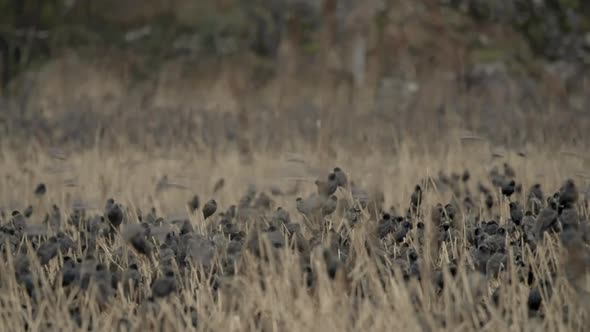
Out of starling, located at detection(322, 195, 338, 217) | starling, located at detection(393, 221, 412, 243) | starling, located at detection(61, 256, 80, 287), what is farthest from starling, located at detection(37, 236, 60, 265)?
starling, located at detection(393, 221, 412, 243)

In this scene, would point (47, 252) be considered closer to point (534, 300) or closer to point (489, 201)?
point (534, 300)

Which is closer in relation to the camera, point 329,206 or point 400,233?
point 400,233

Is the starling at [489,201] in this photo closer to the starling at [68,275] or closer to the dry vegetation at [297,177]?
the dry vegetation at [297,177]

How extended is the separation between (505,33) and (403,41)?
1.51 metres

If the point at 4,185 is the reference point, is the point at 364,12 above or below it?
above

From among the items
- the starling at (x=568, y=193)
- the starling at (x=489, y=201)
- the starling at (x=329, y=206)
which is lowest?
the starling at (x=489, y=201)

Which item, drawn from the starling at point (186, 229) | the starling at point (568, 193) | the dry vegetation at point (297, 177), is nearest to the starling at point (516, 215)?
the dry vegetation at point (297, 177)

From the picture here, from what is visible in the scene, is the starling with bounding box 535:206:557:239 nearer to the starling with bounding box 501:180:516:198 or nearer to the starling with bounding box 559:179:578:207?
the starling with bounding box 559:179:578:207

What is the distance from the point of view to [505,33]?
14.1 m

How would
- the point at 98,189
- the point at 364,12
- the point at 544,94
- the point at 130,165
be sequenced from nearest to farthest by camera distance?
the point at 98,189 < the point at 130,165 < the point at 544,94 < the point at 364,12

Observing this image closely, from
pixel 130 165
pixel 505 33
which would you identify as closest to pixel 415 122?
pixel 130 165

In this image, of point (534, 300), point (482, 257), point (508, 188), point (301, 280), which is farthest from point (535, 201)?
point (301, 280)

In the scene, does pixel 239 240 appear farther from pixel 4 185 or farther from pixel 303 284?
pixel 4 185

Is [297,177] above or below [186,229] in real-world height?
below
